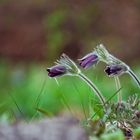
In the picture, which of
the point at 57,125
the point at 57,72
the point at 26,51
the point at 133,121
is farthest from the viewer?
the point at 26,51

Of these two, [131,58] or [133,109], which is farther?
[131,58]

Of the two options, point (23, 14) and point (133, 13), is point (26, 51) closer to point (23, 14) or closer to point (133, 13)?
point (23, 14)

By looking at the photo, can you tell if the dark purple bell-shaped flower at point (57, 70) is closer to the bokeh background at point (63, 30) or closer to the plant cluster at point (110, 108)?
the plant cluster at point (110, 108)

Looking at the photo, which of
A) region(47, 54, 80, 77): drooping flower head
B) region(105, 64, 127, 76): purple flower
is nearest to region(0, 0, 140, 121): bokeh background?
region(47, 54, 80, 77): drooping flower head

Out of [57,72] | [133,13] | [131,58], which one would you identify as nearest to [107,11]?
[133,13]

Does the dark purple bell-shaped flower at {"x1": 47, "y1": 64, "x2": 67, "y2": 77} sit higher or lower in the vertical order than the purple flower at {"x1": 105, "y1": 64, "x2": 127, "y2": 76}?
higher

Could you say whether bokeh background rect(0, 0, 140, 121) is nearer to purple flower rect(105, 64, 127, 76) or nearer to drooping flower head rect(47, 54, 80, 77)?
drooping flower head rect(47, 54, 80, 77)

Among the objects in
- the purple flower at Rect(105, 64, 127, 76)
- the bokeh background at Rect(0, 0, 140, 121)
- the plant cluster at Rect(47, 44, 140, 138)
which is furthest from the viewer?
the bokeh background at Rect(0, 0, 140, 121)

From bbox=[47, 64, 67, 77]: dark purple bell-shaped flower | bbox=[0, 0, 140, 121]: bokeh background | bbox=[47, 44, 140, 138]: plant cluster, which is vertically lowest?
bbox=[47, 44, 140, 138]: plant cluster

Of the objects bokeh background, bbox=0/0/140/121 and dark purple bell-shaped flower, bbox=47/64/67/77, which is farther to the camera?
bokeh background, bbox=0/0/140/121

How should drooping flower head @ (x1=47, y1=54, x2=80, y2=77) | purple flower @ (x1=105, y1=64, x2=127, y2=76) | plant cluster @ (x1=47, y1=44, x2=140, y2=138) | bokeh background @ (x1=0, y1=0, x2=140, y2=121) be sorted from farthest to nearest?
1. bokeh background @ (x1=0, y1=0, x2=140, y2=121)
2. drooping flower head @ (x1=47, y1=54, x2=80, y2=77)
3. purple flower @ (x1=105, y1=64, x2=127, y2=76)
4. plant cluster @ (x1=47, y1=44, x2=140, y2=138)
